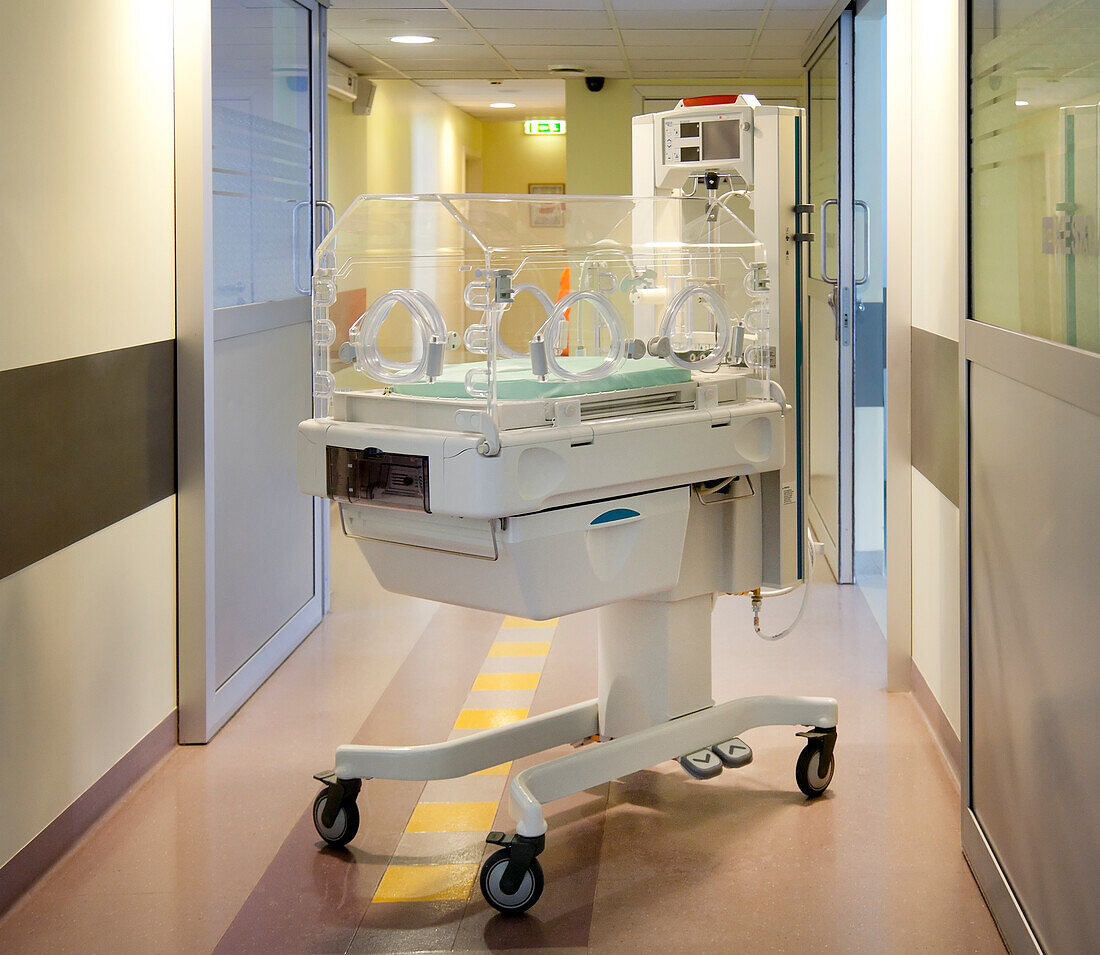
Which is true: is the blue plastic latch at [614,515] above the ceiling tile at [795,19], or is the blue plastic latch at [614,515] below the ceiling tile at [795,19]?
below

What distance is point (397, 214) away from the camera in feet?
8.60

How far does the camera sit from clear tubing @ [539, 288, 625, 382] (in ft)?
8.07

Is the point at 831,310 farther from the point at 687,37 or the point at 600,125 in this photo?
the point at 600,125

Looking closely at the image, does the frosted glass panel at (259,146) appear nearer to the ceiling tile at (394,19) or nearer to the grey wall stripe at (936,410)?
the ceiling tile at (394,19)

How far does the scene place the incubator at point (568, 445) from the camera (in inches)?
93.1

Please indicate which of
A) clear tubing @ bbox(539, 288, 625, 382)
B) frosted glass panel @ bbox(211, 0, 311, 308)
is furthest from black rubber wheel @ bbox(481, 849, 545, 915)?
frosted glass panel @ bbox(211, 0, 311, 308)

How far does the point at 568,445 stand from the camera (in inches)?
92.3

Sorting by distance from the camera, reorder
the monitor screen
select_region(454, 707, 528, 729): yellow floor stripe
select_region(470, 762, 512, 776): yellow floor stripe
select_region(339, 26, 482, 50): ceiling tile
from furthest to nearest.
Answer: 1. select_region(339, 26, 482, 50): ceiling tile
2. select_region(454, 707, 528, 729): yellow floor stripe
3. select_region(470, 762, 512, 776): yellow floor stripe
4. the monitor screen

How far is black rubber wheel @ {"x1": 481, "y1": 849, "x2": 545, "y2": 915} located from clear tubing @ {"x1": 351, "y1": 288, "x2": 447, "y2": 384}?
958mm

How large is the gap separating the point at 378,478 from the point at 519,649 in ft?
6.59

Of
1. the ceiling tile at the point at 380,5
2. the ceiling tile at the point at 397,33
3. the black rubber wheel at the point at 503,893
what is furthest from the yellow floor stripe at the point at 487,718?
the ceiling tile at the point at 397,33

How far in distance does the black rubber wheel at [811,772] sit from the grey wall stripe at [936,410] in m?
0.73

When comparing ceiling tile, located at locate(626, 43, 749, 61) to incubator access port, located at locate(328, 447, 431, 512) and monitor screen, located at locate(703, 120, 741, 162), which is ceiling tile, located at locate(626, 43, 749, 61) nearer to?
monitor screen, located at locate(703, 120, 741, 162)

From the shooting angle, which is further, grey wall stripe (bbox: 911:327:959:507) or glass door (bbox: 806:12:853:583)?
glass door (bbox: 806:12:853:583)
